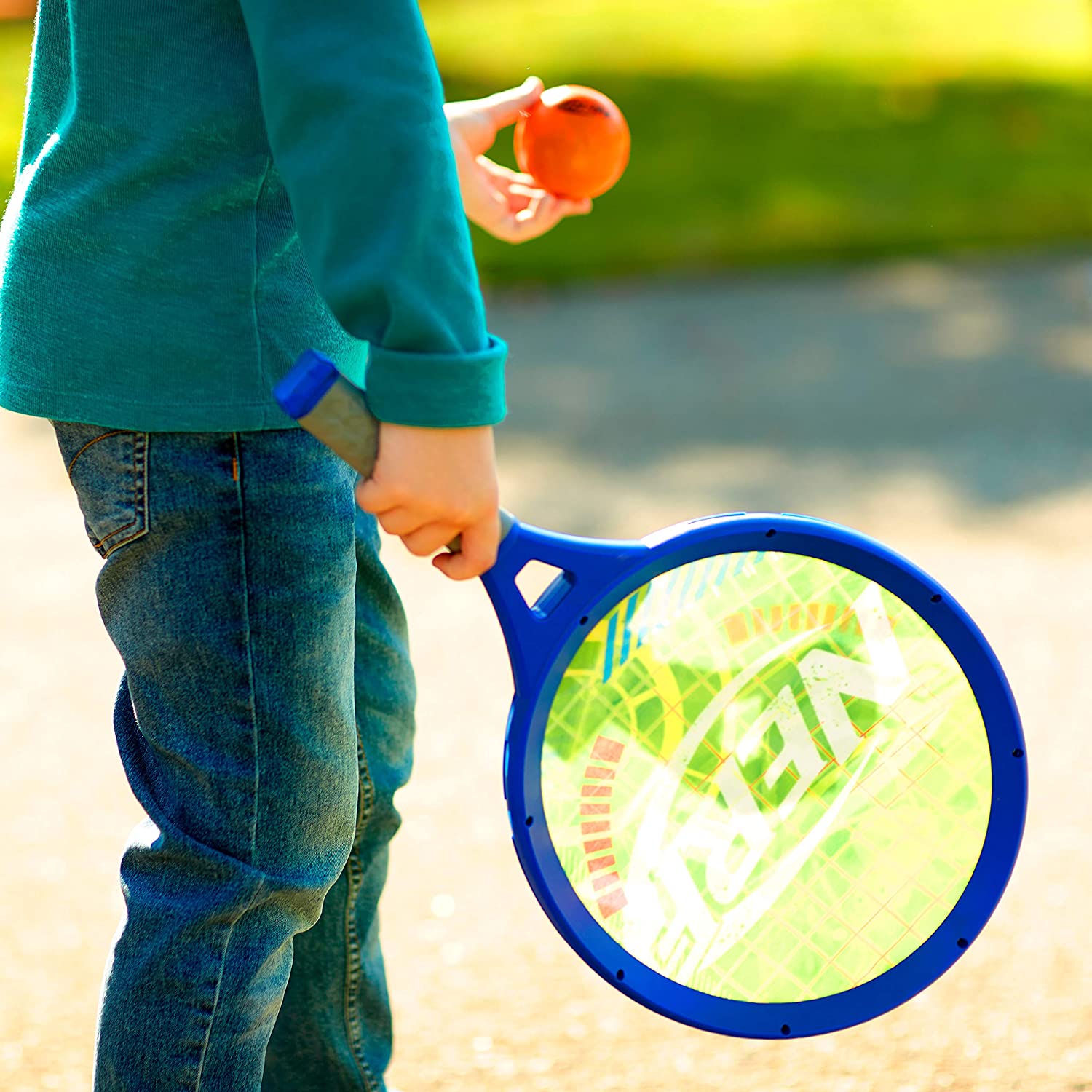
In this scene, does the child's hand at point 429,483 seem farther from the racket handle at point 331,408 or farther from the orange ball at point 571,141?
the orange ball at point 571,141

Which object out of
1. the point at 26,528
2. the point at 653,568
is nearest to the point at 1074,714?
the point at 653,568

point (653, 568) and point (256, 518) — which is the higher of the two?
point (256, 518)

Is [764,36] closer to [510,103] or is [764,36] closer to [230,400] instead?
[510,103]

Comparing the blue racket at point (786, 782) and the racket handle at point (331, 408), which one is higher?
the racket handle at point (331, 408)

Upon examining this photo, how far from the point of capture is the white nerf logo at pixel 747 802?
156 cm

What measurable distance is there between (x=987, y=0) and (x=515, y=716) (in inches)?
433

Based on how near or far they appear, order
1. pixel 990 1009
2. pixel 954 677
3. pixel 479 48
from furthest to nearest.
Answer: pixel 479 48
pixel 990 1009
pixel 954 677

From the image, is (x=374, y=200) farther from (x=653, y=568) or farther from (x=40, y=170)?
(x=653, y=568)

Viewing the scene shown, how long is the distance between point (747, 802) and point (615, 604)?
0.79ft

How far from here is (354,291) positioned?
1.15 m

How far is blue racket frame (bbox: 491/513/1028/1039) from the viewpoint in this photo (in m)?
1.47

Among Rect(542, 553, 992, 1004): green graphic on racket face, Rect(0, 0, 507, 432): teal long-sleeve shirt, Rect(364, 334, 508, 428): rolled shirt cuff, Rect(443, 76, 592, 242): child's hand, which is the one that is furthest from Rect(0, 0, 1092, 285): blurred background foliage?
Rect(364, 334, 508, 428): rolled shirt cuff

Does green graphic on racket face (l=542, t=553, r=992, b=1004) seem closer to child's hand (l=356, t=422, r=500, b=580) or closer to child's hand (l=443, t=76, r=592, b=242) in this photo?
child's hand (l=356, t=422, r=500, b=580)

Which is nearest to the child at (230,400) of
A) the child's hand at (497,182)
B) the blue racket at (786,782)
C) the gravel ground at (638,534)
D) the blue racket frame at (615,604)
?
the blue racket frame at (615,604)
